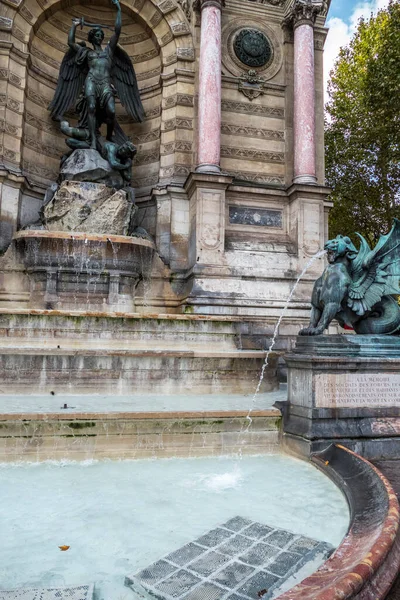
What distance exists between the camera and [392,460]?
4234 millimetres

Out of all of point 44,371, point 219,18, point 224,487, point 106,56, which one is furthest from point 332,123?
point 224,487

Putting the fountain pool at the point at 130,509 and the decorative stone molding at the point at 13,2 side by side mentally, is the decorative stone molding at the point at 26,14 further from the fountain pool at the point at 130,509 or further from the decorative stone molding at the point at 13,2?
the fountain pool at the point at 130,509

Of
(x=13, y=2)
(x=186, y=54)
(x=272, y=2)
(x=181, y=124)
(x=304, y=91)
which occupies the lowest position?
(x=181, y=124)

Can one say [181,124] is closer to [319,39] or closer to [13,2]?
[319,39]

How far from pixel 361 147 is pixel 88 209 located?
14.3 meters

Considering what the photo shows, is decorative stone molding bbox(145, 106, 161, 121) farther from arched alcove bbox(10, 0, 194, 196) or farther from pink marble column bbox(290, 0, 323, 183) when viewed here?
pink marble column bbox(290, 0, 323, 183)

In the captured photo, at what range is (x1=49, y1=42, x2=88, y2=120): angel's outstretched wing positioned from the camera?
13.0m

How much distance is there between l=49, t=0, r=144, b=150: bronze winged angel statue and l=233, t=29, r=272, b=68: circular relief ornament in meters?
3.31

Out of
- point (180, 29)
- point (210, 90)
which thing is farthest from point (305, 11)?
point (210, 90)

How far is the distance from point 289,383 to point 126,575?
113 inches

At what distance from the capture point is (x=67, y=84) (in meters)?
13.2

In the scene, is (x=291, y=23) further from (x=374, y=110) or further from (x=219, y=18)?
(x=374, y=110)

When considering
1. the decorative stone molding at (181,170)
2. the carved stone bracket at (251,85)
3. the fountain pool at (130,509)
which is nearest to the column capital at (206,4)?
the carved stone bracket at (251,85)

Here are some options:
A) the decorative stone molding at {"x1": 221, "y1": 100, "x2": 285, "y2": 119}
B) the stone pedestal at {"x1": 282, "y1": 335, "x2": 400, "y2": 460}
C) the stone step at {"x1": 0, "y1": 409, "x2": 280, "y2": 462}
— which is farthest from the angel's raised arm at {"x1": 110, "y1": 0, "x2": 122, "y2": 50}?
the stone step at {"x1": 0, "y1": 409, "x2": 280, "y2": 462}
